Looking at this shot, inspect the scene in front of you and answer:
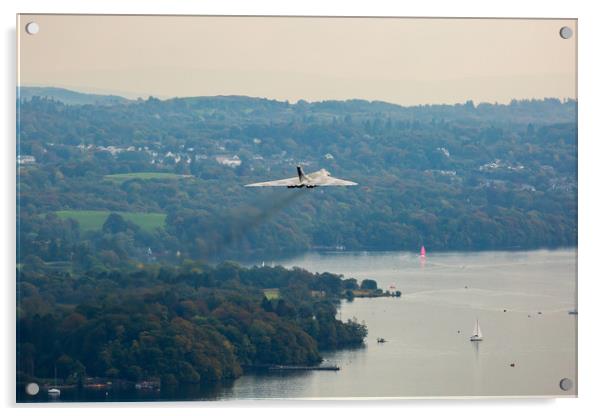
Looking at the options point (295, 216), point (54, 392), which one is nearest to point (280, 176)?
point (295, 216)

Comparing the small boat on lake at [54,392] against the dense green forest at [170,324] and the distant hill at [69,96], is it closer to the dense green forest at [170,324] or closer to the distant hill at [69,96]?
the dense green forest at [170,324]

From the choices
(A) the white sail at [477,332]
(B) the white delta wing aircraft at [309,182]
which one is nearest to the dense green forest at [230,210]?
(A) the white sail at [477,332]

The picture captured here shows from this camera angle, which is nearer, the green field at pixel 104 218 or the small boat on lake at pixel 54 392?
the small boat on lake at pixel 54 392

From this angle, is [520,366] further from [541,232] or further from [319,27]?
[319,27]

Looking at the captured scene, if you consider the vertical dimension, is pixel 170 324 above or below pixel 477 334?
above

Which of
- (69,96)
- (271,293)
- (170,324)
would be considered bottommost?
(170,324)

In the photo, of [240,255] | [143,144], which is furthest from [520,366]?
[143,144]

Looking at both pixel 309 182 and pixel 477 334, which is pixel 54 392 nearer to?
pixel 309 182
